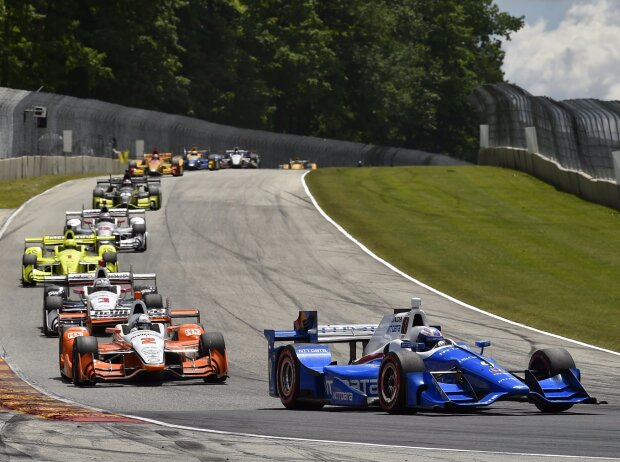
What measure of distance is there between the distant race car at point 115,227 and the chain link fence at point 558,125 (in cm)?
1445

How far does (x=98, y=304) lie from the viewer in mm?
22797

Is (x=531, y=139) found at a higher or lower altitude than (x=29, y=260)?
higher

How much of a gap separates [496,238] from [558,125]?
1004 centimetres

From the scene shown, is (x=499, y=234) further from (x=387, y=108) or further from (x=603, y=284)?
(x=387, y=108)

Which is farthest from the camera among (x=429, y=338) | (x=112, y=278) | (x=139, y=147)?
(x=139, y=147)

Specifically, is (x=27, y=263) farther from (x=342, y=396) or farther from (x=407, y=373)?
(x=407, y=373)

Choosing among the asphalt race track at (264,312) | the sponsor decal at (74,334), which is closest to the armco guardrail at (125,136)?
the asphalt race track at (264,312)

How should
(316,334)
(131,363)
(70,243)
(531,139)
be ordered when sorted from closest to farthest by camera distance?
(316,334), (131,363), (70,243), (531,139)

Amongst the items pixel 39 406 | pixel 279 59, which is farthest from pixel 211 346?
pixel 279 59

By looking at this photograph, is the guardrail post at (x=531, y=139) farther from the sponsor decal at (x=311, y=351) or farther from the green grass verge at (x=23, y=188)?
the sponsor decal at (x=311, y=351)

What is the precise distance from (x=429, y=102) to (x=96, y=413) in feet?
327

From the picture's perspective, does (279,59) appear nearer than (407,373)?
No

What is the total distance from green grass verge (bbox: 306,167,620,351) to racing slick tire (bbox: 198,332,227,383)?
287 inches

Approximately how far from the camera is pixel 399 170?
55688 mm
